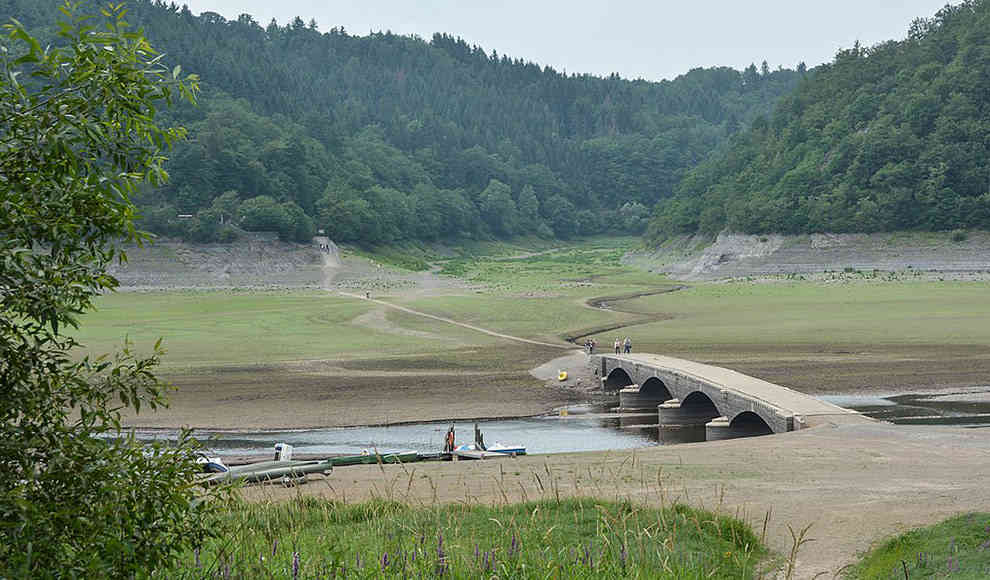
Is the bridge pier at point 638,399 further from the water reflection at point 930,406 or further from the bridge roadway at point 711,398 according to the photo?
the water reflection at point 930,406

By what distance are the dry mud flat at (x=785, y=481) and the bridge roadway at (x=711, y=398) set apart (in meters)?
2.57

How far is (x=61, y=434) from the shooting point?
22.8 feet

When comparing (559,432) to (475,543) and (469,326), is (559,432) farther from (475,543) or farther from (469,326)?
→ (469,326)

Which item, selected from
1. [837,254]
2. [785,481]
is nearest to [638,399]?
[785,481]

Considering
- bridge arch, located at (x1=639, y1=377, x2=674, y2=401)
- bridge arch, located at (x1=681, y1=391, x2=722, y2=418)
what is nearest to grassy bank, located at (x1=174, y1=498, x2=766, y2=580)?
bridge arch, located at (x1=681, y1=391, x2=722, y2=418)

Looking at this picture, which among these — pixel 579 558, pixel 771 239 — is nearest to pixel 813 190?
pixel 771 239

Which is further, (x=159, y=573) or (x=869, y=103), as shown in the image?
(x=869, y=103)

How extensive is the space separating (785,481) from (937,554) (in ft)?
21.7

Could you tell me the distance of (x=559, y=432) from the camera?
109 ft

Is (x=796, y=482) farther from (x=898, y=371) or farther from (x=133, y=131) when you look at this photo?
(x=898, y=371)

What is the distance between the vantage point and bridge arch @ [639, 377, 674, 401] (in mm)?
39406

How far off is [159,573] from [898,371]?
3915 centimetres

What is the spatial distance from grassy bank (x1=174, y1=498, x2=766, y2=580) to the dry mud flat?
0.52 m

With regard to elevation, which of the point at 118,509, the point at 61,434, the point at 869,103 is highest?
the point at 869,103
